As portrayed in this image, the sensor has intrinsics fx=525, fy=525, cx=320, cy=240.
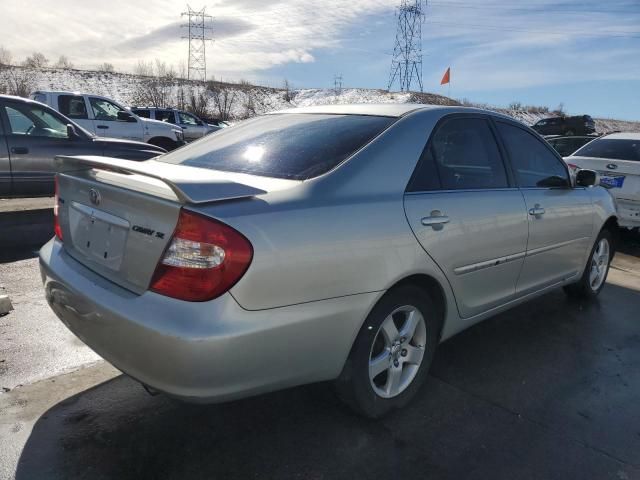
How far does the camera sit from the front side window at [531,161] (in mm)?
3646

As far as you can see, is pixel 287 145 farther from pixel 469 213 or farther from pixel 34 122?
pixel 34 122

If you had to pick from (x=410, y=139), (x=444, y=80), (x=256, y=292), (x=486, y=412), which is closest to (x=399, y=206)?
(x=410, y=139)

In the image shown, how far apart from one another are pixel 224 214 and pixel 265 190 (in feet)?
0.97

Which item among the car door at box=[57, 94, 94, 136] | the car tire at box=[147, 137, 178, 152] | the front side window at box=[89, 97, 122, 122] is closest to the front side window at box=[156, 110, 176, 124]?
the car tire at box=[147, 137, 178, 152]

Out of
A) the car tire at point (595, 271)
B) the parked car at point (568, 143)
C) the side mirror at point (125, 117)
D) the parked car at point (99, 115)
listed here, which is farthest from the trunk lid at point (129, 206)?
the parked car at point (568, 143)

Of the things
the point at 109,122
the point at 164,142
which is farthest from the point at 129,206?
the point at 164,142

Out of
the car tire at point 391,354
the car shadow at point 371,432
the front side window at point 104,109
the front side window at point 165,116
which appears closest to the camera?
the car shadow at point 371,432

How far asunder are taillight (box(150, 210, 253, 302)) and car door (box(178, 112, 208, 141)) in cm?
1765

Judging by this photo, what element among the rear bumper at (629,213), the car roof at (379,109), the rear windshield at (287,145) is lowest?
the rear bumper at (629,213)

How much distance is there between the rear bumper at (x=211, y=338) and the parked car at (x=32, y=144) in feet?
17.8

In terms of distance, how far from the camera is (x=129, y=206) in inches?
89.0

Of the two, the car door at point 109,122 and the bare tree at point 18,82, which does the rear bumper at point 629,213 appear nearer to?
the car door at point 109,122

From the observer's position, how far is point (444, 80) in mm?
16516

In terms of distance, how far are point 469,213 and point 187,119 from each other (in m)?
18.5
